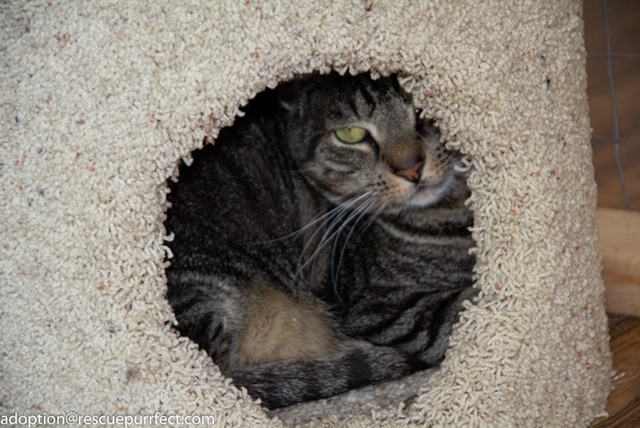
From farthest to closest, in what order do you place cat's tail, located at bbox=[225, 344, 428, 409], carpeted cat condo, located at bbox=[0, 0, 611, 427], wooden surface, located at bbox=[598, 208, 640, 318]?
wooden surface, located at bbox=[598, 208, 640, 318], cat's tail, located at bbox=[225, 344, 428, 409], carpeted cat condo, located at bbox=[0, 0, 611, 427]

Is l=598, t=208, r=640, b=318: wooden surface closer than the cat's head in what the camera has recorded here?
No

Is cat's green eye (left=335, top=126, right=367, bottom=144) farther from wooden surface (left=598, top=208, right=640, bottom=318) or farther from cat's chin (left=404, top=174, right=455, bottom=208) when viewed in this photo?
wooden surface (left=598, top=208, right=640, bottom=318)

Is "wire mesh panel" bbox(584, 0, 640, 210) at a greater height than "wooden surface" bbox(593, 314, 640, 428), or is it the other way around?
"wire mesh panel" bbox(584, 0, 640, 210)

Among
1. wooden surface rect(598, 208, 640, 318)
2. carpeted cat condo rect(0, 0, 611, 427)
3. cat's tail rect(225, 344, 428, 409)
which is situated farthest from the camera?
wooden surface rect(598, 208, 640, 318)

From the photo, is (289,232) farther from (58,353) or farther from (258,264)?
(58,353)

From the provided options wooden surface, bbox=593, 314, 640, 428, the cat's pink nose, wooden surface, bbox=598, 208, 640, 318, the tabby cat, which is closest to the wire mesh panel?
wooden surface, bbox=598, 208, 640, 318

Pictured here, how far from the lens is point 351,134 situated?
1.49 meters

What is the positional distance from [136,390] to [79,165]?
0.35 meters

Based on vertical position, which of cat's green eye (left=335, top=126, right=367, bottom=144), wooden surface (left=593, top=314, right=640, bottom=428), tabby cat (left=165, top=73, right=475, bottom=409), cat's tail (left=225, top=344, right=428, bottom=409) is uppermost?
cat's green eye (left=335, top=126, right=367, bottom=144)

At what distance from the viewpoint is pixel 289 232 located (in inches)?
62.8

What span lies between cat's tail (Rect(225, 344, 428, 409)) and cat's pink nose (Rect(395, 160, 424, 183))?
1.14 ft

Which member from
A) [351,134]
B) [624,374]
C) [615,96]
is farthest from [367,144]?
[615,96]

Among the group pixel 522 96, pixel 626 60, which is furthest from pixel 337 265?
pixel 626 60

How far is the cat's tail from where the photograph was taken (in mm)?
1387
